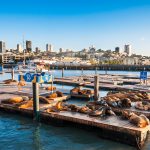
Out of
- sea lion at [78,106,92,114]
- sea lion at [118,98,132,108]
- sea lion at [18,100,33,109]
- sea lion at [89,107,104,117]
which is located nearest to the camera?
sea lion at [89,107,104,117]

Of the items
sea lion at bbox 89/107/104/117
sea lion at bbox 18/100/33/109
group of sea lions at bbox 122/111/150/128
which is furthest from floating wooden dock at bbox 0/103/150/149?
sea lion at bbox 18/100/33/109

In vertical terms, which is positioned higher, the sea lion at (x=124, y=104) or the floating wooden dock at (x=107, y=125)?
the sea lion at (x=124, y=104)

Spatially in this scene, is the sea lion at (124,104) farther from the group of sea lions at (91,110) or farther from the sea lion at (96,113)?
the sea lion at (96,113)

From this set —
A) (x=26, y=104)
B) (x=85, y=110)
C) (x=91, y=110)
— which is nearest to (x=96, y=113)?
A: (x=91, y=110)

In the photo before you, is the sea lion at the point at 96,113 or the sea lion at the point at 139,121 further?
the sea lion at the point at 96,113

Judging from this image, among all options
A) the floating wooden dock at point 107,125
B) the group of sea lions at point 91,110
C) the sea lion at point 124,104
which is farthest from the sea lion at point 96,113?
the sea lion at point 124,104

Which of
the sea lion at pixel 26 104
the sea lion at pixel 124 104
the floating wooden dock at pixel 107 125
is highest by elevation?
the sea lion at pixel 124 104

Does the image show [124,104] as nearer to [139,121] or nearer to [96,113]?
[96,113]

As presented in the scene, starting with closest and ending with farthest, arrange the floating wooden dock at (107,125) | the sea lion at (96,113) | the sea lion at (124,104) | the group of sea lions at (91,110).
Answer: the floating wooden dock at (107,125) → the sea lion at (96,113) → the group of sea lions at (91,110) → the sea lion at (124,104)

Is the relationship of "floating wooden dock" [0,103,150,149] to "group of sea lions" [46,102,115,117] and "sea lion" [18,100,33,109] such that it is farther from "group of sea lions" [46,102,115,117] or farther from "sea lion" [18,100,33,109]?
"sea lion" [18,100,33,109]

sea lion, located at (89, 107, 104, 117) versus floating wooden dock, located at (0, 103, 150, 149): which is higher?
sea lion, located at (89, 107, 104, 117)

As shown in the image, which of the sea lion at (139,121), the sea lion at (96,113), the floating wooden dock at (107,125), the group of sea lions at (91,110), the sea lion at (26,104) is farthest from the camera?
the sea lion at (26,104)

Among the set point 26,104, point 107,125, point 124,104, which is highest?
point 124,104

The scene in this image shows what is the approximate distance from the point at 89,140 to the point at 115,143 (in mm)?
1149
